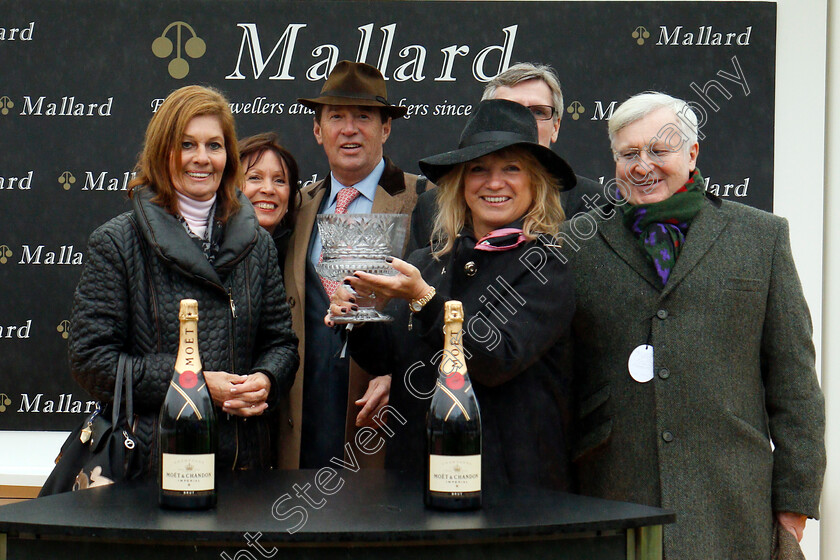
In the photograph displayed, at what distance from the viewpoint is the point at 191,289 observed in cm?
240

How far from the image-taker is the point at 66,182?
152 inches

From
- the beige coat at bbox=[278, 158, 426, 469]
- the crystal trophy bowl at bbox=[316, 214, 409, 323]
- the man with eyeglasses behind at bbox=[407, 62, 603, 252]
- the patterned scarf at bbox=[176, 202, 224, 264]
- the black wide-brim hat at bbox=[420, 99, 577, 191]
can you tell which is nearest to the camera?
the crystal trophy bowl at bbox=[316, 214, 409, 323]

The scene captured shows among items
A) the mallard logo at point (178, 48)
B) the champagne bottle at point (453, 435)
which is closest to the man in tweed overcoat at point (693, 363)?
the champagne bottle at point (453, 435)

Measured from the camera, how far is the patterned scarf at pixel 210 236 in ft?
8.08

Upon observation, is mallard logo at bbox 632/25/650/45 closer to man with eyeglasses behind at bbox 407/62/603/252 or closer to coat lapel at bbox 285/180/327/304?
man with eyeglasses behind at bbox 407/62/603/252

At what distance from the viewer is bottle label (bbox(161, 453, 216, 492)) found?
5.45 feet

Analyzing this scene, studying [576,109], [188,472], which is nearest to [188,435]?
[188,472]

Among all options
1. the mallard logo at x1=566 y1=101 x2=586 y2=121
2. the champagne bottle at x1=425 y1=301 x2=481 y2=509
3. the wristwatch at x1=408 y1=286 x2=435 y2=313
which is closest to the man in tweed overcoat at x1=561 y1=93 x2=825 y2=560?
the wristwatch at x1=408 y1=286 x2=435 y2=313

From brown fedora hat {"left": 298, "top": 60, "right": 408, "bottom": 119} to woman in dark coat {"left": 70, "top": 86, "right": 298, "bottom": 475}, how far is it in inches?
24.9

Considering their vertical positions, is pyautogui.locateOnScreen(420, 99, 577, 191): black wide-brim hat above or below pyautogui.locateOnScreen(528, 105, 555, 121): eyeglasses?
below

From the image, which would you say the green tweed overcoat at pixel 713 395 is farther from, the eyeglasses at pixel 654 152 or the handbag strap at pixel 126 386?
the handbag strap at pixel 126 386

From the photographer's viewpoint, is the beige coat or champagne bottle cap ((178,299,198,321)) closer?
champagne bottle cap ((178,299,198,321))

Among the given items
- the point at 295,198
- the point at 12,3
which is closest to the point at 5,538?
the point at 295,198

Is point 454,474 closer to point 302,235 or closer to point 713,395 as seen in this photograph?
point 713,395
